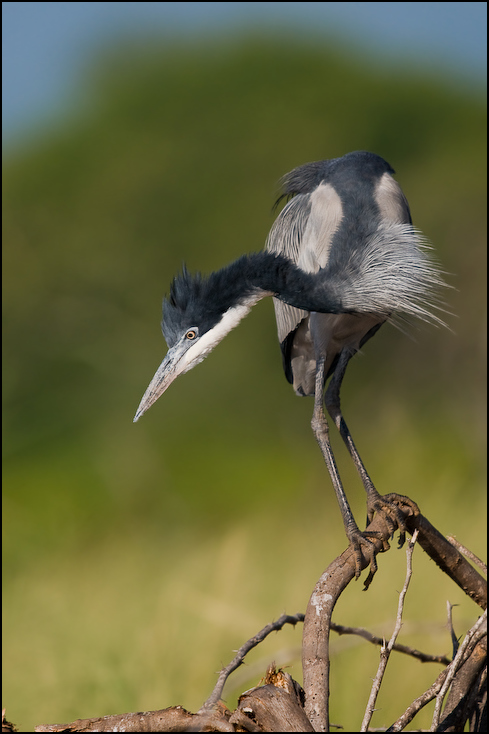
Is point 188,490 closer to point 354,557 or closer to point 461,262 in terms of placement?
point 461,262

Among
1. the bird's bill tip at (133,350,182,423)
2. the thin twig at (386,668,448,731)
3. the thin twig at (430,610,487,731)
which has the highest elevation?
the bird's bill tip at (133,350,182,423)

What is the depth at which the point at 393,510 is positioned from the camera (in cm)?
162

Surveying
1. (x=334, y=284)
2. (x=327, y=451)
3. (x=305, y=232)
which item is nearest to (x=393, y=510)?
(x=327, y=451)

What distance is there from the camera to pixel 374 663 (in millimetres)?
3279

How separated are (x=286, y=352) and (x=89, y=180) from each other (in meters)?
7.16

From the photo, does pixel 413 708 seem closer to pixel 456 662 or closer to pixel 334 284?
pixel 456 662

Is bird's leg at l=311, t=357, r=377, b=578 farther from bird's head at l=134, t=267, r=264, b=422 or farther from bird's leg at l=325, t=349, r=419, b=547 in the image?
bird's head at l=134, t=267, r=264, b=422

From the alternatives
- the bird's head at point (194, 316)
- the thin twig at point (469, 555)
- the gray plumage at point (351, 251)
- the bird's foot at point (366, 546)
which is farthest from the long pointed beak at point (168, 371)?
the thin twig at point (469, 555)

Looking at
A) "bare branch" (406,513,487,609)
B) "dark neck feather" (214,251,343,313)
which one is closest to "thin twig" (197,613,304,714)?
"bare branch" (406,513,487,609)

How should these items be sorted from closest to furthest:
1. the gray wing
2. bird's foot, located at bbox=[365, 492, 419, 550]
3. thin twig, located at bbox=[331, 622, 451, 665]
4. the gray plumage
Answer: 1. thin twig, located at bbox=[331, 622, 451, 665]
2. bird's foot, located at bbox=[365, 492, 419, 550]
3. the gray plumage
4. the gray wing

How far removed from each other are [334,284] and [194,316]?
31 centimetres

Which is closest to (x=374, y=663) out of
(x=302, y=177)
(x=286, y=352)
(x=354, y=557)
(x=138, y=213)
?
(x=286, y=352)

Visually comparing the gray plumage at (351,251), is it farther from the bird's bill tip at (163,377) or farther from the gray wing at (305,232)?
the bird's bill tip at (163,377)

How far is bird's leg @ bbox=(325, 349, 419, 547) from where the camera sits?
1588mm
